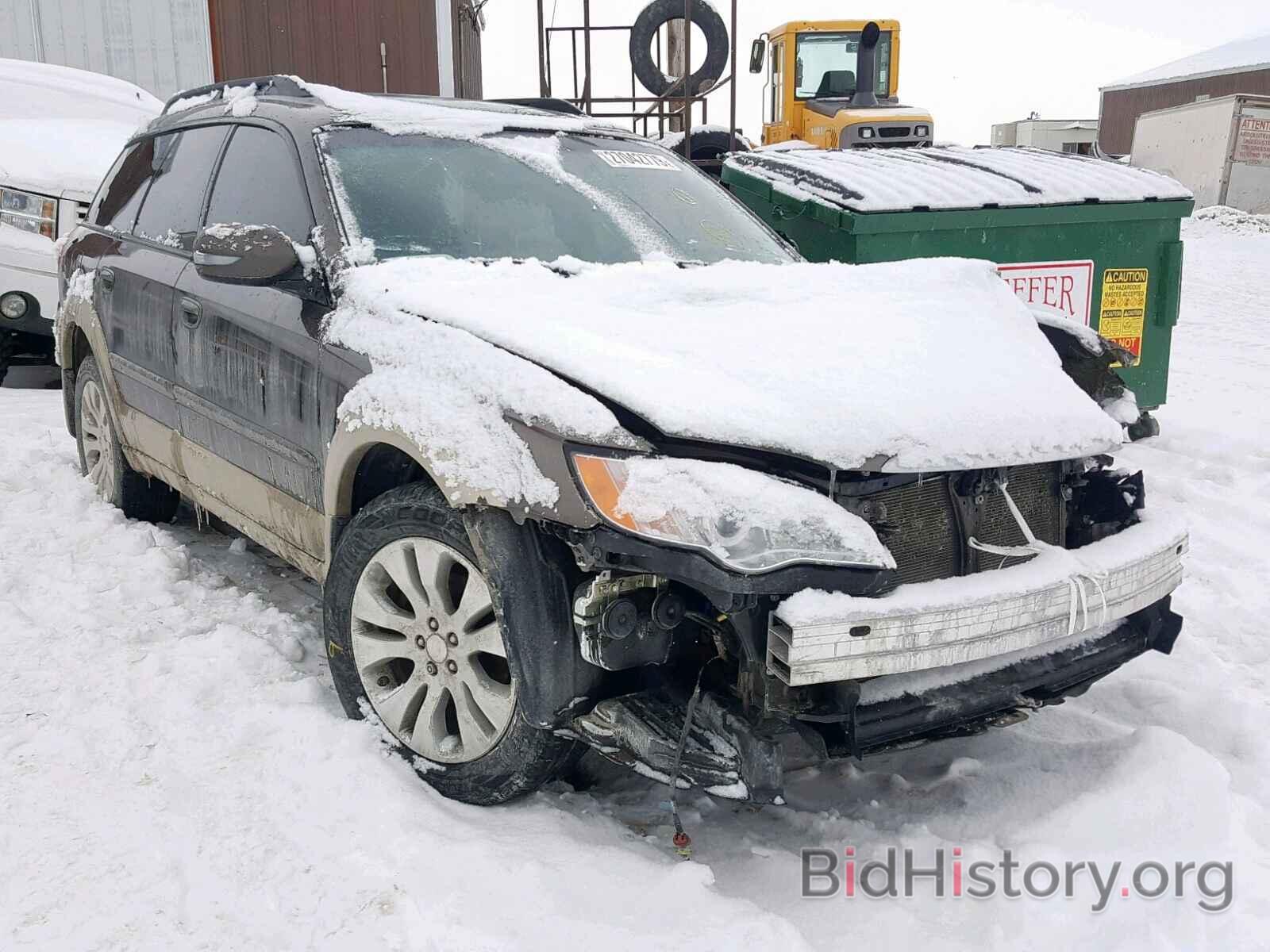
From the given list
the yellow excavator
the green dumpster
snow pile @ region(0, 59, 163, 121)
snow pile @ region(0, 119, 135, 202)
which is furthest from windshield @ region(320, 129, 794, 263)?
the yellow excavator

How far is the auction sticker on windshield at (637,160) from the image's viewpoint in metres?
3.71

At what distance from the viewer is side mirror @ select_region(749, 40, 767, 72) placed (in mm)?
10984

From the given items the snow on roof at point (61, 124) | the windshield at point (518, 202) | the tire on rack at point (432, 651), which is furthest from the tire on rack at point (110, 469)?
the snow on roof at point (61, 124)

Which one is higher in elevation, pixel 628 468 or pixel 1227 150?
pixel 1227 150

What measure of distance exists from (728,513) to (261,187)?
2.11m

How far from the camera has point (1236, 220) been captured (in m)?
18.4

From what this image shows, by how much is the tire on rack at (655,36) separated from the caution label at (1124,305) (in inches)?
247

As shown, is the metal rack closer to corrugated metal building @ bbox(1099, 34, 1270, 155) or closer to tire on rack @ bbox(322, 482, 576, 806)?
tire on rack @ bbox(322, 482, 576, 806)

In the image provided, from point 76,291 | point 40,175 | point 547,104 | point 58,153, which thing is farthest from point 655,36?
point 76,291

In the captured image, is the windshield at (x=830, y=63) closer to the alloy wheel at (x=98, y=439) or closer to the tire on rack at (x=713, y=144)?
the tire on rack at (x=713, y=144)

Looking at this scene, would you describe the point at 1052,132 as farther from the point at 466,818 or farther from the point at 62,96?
the point at 466,818

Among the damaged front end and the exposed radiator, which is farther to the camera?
the exposed radiator

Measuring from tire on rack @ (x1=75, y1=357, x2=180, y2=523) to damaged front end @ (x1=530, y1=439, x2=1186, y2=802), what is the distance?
2.84 m

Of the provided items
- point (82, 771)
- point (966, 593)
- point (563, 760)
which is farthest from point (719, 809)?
point (82, 771)
